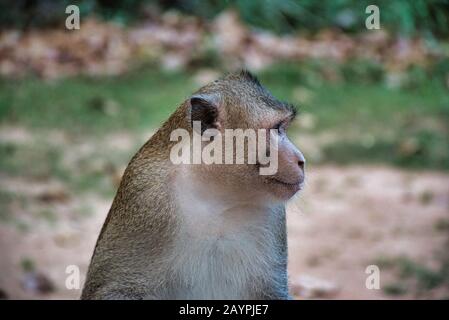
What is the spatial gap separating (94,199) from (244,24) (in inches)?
145

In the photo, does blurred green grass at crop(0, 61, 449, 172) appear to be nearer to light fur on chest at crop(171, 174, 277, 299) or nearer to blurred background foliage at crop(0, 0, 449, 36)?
blurred background foliage at crop(0, 0, 449, 36)

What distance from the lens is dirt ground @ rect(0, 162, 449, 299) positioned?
5.23 m

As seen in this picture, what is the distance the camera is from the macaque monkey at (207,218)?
292 centimetres

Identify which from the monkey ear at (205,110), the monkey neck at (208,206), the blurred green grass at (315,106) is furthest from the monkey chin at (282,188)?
the blurred green grass at (315,106)

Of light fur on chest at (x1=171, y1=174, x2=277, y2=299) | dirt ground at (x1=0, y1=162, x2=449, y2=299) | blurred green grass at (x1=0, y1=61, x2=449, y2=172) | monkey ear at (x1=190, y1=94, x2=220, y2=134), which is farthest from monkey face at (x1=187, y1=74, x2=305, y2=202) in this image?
blurred green grass at (x1=0, y1=61, x2=449, y2=172)

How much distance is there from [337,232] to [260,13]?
4111mm

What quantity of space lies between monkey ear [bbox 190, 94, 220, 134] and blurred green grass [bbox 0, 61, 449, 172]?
4.23 metres

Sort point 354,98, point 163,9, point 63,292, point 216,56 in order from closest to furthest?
point 63,292, point 354,98, point 216,56, point 163,9

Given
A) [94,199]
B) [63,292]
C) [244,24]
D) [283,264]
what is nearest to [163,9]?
[244,24]

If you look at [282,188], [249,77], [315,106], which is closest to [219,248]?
[282,188]

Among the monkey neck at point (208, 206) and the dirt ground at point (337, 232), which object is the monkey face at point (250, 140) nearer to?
the monkey neck at point (208, 206)
